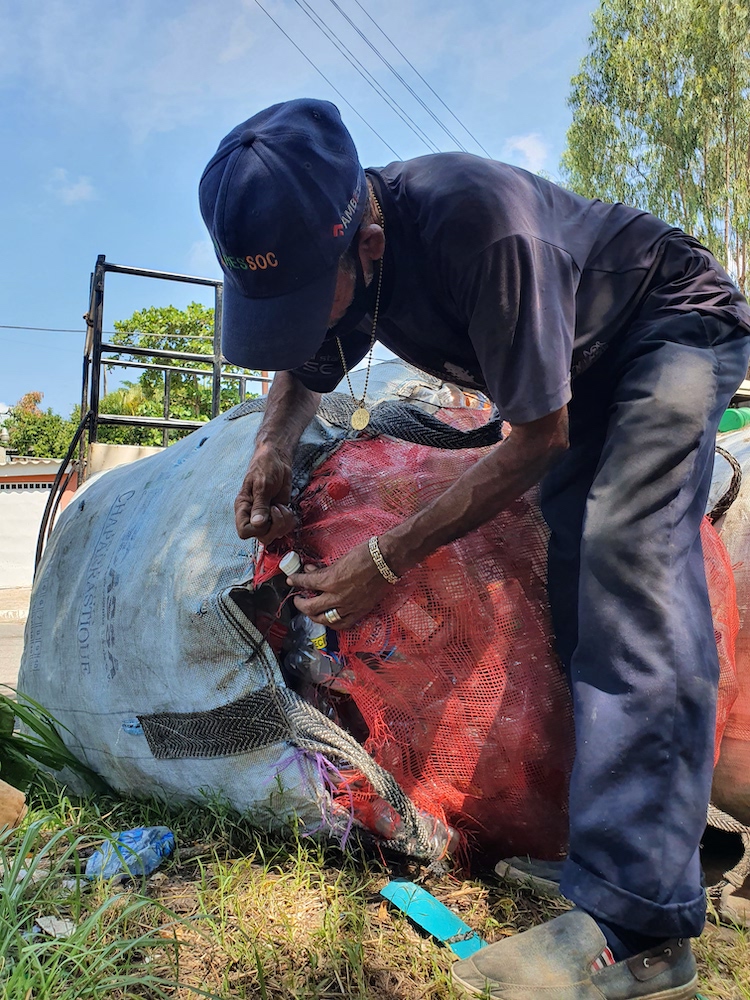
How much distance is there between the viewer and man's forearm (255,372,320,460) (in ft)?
6.88

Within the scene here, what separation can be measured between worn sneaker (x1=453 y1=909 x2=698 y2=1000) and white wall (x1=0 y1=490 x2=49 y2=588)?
13681mm

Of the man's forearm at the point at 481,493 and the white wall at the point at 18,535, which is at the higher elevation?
A: the man's forearm at the point at 481,493

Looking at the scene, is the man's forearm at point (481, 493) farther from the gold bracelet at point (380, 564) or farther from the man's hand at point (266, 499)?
the man's hand at point (266, 499)

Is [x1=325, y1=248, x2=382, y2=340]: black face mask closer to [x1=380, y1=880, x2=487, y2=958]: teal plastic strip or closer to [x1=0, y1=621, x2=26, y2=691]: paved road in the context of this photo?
[x1=380, y1=880, x2=487, y2=958]: teal plastic strip

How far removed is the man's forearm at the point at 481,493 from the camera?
147 cm

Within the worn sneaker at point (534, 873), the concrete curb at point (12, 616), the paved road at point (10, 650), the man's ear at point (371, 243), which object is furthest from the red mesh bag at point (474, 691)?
the concrete curb at point (12, 616)

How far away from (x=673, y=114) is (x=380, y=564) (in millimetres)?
18526

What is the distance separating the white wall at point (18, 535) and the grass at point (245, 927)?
13.0 metres

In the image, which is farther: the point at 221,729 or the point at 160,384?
the point at 160,384

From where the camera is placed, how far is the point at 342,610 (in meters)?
1.73

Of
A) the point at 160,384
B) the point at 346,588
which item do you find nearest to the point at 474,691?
the point at 346,588

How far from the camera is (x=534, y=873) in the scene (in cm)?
179

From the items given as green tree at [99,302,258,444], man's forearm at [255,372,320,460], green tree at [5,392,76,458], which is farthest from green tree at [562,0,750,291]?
green tree at [5,392,76,458]

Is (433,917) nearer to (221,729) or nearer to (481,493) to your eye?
(221,729)
